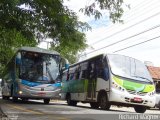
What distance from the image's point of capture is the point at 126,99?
1786cm

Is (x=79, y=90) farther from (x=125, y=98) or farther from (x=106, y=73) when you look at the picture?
(x=125, y=98)

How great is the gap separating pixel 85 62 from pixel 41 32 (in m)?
6.86

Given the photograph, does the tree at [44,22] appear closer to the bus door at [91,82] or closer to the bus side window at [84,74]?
the bus door at [91,82]

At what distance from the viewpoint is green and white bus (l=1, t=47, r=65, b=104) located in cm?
2278

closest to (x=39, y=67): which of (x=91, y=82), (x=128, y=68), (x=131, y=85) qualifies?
(x=91, y=82)

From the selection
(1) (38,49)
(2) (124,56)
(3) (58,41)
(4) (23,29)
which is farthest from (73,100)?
(4) (23,29)

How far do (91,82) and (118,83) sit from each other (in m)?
3.05

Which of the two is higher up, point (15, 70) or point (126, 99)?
point (15, 70)

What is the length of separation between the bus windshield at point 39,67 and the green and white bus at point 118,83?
2.62 m

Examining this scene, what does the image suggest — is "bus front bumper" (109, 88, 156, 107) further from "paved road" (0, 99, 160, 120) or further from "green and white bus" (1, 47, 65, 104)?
"green and white bus" (1, 47, 65, 104)

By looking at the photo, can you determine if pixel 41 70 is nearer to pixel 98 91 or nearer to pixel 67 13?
pixel 98 91

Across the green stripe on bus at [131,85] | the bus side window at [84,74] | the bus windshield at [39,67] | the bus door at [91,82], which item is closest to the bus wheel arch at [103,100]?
the bus door at [91,82]

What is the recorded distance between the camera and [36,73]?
Result: 23109mm

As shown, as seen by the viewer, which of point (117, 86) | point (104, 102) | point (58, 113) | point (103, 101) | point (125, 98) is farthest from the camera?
point (103, 101)
